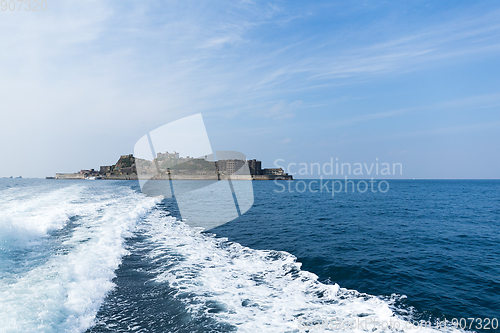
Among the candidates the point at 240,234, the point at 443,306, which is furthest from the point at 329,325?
the point at 240,234

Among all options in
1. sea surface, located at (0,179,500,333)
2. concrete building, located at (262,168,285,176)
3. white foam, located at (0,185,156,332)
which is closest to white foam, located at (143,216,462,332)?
sea surface, located at (0,179,500,333)

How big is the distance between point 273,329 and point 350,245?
27.9 ft

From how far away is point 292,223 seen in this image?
18406 mm

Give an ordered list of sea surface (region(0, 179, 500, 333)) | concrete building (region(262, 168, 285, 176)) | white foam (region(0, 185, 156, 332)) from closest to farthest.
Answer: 1. white foam (region(0, 185, 156, 332))
2. sea surface (region(0, 179, 500, 333))
3. concrete building (region(262, 168, 285, 176))

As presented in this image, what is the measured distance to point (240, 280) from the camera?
8.27m

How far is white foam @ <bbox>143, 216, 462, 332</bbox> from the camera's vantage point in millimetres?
5855

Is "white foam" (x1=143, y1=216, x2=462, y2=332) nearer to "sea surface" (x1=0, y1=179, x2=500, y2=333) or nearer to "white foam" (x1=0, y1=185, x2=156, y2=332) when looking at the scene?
"sea surface" (x1=0, y1=179, x2=500, y2=333)

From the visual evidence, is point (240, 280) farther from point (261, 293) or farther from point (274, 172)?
point (274, 172)

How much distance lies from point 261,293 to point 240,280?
112cm

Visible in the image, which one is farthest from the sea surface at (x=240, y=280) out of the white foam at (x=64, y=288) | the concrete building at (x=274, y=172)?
the concrete building at (x=274, y=172)

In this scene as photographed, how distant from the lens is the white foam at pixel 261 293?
5855mm

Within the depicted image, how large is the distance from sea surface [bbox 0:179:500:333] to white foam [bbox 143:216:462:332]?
37 mm

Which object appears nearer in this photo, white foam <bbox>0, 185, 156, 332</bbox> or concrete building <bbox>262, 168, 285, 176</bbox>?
white foam <bbox>0, 185, 156, 332</bbox>

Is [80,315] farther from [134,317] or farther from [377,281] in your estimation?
[377,281]
